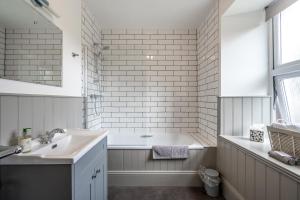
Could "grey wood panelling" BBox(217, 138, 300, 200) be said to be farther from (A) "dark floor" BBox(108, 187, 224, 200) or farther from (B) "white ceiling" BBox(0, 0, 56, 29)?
(B) "white ceiling" BBox(0, 0, 56, 29)

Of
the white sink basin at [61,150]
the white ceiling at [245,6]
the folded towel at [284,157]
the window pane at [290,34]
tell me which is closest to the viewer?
the white sink basin at [61,150]

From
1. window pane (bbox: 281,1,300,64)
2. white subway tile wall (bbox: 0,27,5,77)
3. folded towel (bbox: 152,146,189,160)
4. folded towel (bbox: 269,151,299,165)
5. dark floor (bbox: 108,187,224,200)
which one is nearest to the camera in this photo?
white subway tile wall (bbox: 0,27,5,77)

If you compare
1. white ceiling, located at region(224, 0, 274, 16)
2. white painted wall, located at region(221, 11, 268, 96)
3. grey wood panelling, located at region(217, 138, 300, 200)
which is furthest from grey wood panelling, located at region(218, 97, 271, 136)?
white ceiling, located at region(224, 0, 274, 16)

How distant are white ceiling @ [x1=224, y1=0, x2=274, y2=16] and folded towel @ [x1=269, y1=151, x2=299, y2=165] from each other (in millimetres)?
1568

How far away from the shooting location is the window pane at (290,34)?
186cm

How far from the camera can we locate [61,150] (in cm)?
149

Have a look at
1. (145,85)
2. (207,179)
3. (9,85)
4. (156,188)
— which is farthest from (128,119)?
(9,85)

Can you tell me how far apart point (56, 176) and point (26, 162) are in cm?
18

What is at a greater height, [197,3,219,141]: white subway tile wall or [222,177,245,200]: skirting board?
[197,3,219,141]: white subway tile wall

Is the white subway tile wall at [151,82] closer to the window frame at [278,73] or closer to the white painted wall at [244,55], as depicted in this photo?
the white painted wall at [244,55]

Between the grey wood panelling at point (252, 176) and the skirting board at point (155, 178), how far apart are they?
41 cm

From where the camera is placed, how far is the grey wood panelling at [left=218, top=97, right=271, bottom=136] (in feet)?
7.43

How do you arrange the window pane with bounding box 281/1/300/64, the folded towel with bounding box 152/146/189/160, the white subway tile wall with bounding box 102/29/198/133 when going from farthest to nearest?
the white subway tile wall with bounding box 102/29/198/133 < the folded towel with bounding box 152/146/189/160 < the window pane with bounding box 281/1/300/64

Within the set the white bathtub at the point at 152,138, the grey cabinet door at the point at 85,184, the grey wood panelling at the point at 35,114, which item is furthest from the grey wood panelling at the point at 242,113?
the grey wood panelling at the point at 35,114
